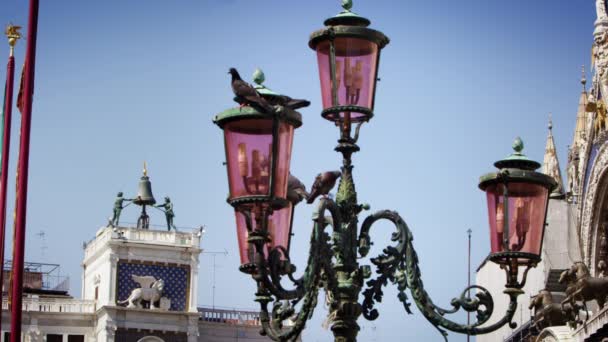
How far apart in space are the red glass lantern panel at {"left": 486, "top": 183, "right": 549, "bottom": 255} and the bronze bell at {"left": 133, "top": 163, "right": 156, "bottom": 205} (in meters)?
63.2

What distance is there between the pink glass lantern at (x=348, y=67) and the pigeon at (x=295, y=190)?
733 millimetres

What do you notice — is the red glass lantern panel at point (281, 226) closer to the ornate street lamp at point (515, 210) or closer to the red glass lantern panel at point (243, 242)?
the red glass lantern panel at point (243, 242)

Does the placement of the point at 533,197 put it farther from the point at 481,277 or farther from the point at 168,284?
the point at 168,284

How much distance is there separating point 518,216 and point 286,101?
2.30 metres

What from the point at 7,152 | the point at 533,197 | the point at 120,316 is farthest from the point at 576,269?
the point at 120,316

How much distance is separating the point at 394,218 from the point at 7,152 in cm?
1497

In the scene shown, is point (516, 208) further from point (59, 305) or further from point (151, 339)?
point (59, 305)

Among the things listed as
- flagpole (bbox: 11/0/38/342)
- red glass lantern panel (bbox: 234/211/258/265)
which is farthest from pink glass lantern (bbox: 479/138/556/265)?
flagpole (bbox: 11/0/38/342)

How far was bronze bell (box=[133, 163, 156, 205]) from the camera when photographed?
250ft

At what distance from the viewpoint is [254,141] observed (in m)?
12.6

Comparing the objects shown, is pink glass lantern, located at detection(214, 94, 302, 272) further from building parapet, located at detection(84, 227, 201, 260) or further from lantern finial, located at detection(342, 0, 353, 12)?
building parapet, located at detection(84, 227, 201, 260)

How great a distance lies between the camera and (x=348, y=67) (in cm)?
1341

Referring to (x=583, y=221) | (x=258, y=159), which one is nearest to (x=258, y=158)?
(x=258, y=159)

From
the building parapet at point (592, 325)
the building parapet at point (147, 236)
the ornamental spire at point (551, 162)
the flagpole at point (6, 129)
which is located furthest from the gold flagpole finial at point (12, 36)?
the building parapet at point (147, 236)
